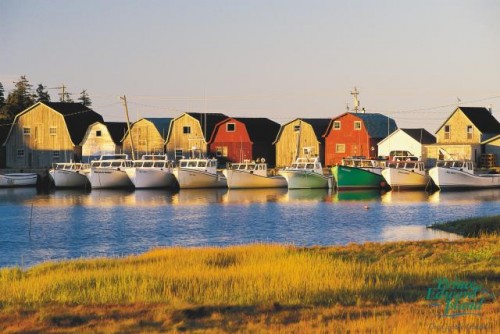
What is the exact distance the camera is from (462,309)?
16172mm

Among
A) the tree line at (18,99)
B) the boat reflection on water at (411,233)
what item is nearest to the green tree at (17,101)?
the tree line at (18,99)

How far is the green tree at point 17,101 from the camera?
119188 millimetres

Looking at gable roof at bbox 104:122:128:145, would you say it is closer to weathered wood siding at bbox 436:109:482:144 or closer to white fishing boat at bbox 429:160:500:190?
weathered wood siding at bbox 436:109:482:144

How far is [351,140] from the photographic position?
97.4 m

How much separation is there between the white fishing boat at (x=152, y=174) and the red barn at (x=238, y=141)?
14.9 meters

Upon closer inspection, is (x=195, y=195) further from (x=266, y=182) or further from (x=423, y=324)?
(x=423, y=324)

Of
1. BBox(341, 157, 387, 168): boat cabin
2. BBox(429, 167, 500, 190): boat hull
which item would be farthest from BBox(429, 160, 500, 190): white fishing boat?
BBox(341, 157, 387, 168): boat cabin

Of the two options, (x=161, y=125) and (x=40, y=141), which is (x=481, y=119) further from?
(x=40, y=141)

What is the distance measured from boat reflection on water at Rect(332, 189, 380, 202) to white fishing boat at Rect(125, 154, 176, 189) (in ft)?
58.7

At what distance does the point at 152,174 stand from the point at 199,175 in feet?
15.4

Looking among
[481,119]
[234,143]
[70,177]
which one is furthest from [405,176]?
[70,177]

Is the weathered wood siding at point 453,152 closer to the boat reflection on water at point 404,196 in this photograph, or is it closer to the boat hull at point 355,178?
the boat hull at point 355,178

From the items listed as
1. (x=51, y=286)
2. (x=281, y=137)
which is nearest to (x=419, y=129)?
(x=281, y=137)

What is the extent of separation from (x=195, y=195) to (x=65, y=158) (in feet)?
104
